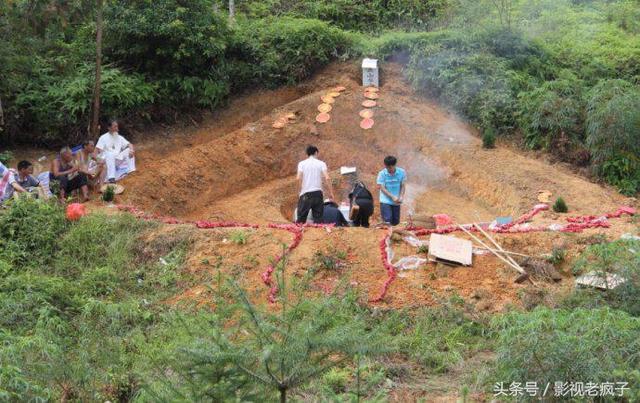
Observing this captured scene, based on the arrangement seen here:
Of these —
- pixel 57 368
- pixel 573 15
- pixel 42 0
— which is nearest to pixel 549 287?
pixel 57 368

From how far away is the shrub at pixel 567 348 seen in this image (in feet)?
19.6

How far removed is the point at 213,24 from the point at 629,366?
10585mm

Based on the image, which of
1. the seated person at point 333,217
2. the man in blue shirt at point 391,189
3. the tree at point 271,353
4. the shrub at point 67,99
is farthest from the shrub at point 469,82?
the tree at point 271,353

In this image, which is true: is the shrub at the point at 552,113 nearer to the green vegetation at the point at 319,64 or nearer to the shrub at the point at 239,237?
the green vegetation at the point at 319,64

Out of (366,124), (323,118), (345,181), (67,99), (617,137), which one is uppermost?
(67,99)

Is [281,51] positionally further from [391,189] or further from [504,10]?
[391,189]

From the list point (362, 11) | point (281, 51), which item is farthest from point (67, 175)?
point (362, 11)

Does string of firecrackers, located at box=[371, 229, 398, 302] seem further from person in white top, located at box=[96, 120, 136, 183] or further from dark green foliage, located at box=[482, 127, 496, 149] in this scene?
dark green foliage, located at box=[482, 127, 496, 149]

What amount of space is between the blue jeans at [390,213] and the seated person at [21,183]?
15.2 ft

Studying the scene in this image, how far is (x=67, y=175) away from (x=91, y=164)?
660 mm

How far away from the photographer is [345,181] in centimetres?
1414

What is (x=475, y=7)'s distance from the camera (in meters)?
16.9

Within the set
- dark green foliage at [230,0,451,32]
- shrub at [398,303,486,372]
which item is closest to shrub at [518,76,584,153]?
dark green foliage at [230,0,451,32]

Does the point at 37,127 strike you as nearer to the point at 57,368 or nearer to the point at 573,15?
the point at 57,368
